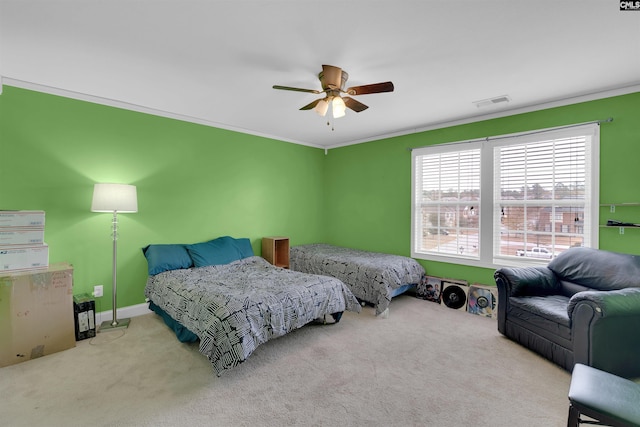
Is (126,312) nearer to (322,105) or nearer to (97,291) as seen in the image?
(97,291)

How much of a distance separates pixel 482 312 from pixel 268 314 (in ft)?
9.09

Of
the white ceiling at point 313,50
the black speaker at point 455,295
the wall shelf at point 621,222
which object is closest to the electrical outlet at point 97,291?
the white ceiling at point 313,50

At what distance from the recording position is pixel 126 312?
3.45m

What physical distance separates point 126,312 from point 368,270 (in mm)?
3022

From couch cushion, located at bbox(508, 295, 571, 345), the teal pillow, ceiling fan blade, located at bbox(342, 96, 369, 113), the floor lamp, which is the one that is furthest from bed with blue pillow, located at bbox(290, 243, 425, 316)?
the floor lamp

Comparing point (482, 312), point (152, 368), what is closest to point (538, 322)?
point (482, 312)

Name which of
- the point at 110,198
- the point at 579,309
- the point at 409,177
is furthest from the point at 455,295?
the point at 110,198

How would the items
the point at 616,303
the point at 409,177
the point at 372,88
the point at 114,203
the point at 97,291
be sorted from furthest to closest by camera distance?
the point at 409,177 < the point at 97,291 < the point at 114,203 < the point at 372,88 < the point at 616,303

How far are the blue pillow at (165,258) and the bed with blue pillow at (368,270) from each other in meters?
1.76

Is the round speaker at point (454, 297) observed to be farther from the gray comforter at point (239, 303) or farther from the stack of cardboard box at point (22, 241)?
the stack of cardboard box at point (22, 241)

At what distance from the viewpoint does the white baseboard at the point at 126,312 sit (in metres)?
3.28

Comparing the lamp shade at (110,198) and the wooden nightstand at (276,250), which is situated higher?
the lamp shade at (110,198)

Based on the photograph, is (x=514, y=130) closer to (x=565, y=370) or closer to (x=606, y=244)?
(x=606, y=244)

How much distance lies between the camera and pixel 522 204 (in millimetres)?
3580
